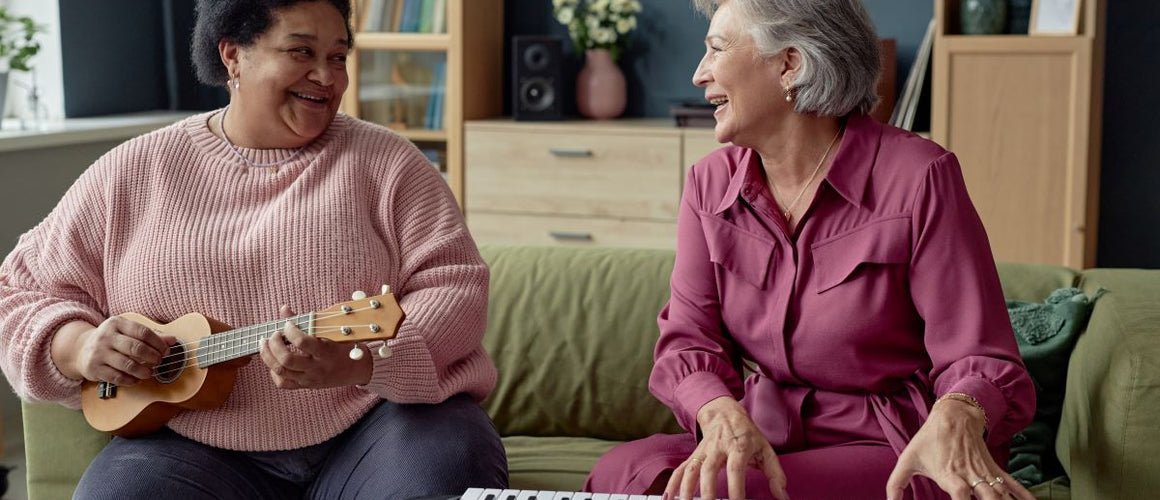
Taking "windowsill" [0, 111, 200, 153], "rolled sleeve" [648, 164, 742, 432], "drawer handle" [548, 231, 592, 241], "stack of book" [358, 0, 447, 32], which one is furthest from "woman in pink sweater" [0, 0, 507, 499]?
"stack of book" [358, 0, 447, 32]

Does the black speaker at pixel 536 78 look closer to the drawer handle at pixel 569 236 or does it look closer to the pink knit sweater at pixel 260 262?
the drawer handle at pixel 569 236

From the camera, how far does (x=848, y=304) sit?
165cm

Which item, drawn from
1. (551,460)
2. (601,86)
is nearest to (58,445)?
(551,460)

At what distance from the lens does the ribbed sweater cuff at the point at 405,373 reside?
171cm

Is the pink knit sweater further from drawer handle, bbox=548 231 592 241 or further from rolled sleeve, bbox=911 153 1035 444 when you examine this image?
drawer handle, bbox=548 231 592 241

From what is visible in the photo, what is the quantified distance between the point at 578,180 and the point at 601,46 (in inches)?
19.7

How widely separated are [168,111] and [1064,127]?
2.99m

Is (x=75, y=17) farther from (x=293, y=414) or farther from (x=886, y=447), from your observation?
(x=886, y=447)

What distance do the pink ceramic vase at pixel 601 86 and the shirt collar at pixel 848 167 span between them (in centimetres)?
250

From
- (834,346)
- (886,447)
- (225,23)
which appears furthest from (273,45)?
(886,447)

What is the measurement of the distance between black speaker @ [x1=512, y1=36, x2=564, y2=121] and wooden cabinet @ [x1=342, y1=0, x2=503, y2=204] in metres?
0.18

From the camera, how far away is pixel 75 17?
4.11 m

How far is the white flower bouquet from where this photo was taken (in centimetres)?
420

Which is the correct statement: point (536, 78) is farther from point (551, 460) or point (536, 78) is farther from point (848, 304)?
point (848, 304)
